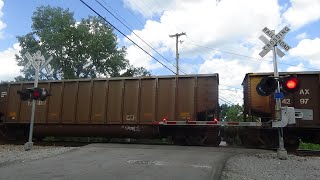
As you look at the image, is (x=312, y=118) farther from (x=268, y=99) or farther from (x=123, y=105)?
(x=123, y=105)

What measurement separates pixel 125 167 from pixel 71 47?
102 feet

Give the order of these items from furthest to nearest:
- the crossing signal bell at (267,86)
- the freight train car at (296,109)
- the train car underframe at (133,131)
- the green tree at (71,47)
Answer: the green tree at (71,47), the train car underframe at (133,131), the freight train car at (296,109), the crossing signal bell at (267,86)

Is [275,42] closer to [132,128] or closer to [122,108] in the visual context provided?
[132,128]

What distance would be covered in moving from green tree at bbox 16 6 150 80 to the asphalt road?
26.0 meters

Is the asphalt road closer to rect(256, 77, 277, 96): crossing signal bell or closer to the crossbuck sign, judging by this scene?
rect(256, 77, 277, 96): crossing signal bell

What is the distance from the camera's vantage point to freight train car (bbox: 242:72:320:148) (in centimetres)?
1479

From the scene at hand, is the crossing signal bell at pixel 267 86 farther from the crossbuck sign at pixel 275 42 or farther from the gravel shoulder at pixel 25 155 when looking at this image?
the gravel shoulder at pixel 25 155

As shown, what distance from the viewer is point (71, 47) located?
38.8 metres

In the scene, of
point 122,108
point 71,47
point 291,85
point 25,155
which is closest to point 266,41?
point 291,85

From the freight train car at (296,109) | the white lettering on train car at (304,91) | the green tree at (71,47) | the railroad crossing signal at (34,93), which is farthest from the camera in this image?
the green tree at (71,47)

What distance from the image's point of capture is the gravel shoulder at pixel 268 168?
879 cm

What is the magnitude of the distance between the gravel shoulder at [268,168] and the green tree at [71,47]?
26360mm

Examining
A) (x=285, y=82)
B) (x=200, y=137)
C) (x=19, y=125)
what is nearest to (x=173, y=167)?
(x=285, y=82)

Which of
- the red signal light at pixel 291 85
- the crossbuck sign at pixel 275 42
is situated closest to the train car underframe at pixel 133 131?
the crossbuck sign at pixel 275 42
